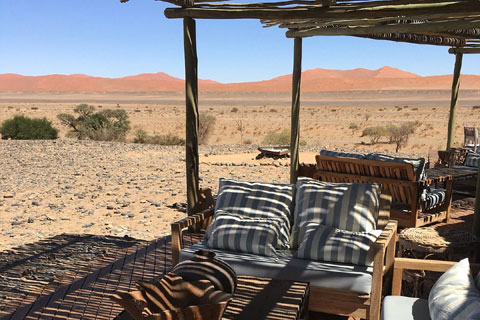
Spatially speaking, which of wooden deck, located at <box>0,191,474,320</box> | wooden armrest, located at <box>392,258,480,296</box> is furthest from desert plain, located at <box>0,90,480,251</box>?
wooden armrest, located at <box>392,258,480,296</box>

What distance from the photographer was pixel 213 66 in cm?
12938

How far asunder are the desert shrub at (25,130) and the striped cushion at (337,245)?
16877 millimetres

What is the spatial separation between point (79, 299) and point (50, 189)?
21.3 feet

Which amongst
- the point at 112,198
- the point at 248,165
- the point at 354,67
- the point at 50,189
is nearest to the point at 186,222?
the point at 112,198

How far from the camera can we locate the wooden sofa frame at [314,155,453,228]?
16.8 ft

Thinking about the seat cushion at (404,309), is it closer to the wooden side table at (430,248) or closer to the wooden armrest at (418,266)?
the wooden armrest at (418,266)

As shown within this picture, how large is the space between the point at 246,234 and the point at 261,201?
1.14 ft

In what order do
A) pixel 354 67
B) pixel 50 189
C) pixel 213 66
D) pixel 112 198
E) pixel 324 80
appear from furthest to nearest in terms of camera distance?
pixel 354 67, pixel 213 66, pixel 324 80, pixel 50 189, pixel 112 198

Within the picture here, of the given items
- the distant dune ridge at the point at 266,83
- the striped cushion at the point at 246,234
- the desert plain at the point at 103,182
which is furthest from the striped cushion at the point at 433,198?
the distant dune ridge at the point at 266,83

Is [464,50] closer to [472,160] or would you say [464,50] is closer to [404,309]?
[472,160]

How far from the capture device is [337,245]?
130 inches

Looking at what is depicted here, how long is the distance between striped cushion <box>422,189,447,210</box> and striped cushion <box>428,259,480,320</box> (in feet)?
9.61

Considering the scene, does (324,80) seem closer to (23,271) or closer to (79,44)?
(79,44)

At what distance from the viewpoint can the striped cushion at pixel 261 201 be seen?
369 cm
